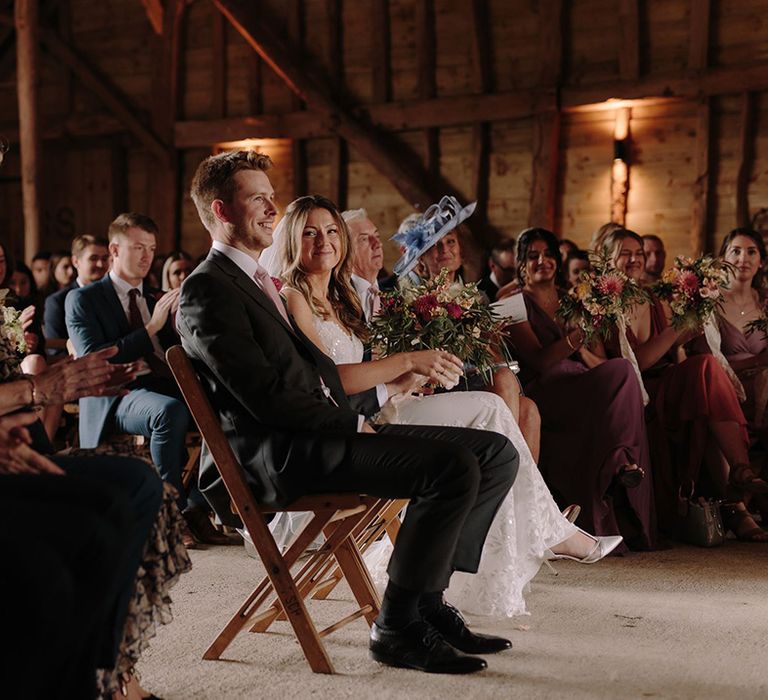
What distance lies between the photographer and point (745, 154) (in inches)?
464

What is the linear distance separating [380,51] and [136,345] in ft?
27.9

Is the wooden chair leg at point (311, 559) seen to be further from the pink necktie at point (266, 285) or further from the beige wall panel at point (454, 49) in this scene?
the beige wall panel at point (454, 49)

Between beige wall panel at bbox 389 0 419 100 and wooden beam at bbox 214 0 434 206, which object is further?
beige wall panel at bbox 389 0 419 100

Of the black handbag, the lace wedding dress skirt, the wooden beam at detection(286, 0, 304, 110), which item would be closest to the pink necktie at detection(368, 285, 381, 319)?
the lace wedding dress skirt

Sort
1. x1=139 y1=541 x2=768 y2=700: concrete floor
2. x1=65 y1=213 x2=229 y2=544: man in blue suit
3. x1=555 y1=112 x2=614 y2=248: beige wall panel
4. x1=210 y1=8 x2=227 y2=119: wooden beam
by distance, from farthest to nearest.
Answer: x1=210 y1=8 x2=227 y2=119: wooden beam → x1=555 y1=112 x2=614 y2=248: beige wall panel → x1=65 y1=213 x2=229 y2=544: man in blue suit → x1=139 y1=541 x2=768 y2=700: concrete floor

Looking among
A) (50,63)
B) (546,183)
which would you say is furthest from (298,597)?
(50,63)

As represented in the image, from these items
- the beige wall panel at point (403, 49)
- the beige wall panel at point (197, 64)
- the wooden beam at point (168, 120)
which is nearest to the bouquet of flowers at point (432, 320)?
the beige wall panel at point (403, 49)

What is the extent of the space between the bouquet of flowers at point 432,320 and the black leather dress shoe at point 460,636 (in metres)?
1.15

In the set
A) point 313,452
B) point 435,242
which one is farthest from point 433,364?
point 435,242

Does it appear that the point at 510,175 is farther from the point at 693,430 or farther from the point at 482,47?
the point at 693,430

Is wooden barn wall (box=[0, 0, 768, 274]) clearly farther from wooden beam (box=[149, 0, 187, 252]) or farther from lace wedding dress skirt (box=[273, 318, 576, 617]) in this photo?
lace wedding dress skirt (box=[273, 318, 576, 617])

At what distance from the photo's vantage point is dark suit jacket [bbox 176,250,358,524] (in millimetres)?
3326

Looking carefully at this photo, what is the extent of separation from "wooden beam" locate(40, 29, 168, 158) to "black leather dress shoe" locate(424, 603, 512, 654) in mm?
11789

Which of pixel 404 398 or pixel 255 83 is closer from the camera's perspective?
pixel 404 398
